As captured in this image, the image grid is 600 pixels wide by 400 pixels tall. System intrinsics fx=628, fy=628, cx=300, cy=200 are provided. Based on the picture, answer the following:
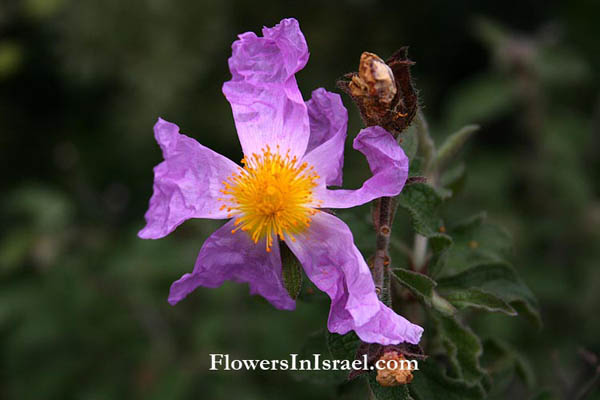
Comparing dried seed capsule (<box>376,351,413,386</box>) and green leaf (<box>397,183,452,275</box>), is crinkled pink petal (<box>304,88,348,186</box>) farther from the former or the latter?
dried seed capsule (<box>376,351,413,386</box>)

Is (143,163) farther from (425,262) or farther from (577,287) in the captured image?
(425,262)

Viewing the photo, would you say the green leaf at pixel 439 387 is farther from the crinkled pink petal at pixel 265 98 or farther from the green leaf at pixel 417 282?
the crinkled pink petal at pixel 265 98

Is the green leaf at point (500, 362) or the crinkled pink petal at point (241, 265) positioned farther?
the green leaf at point (500, 362)

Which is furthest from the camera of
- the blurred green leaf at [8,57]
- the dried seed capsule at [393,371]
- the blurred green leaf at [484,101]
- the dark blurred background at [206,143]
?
the blurred green leaf at [8,57]

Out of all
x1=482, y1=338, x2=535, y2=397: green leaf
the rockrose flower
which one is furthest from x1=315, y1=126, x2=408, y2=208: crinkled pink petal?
x1=482, y1=338, x2=535, y2=397: green leaf

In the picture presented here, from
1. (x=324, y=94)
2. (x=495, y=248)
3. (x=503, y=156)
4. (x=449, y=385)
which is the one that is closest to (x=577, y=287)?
(x=503, y=156)

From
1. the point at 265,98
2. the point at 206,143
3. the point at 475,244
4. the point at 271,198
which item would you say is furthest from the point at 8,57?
the point at 475,244

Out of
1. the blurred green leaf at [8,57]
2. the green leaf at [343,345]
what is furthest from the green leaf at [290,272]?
the blurred green leaf at [8,57]
